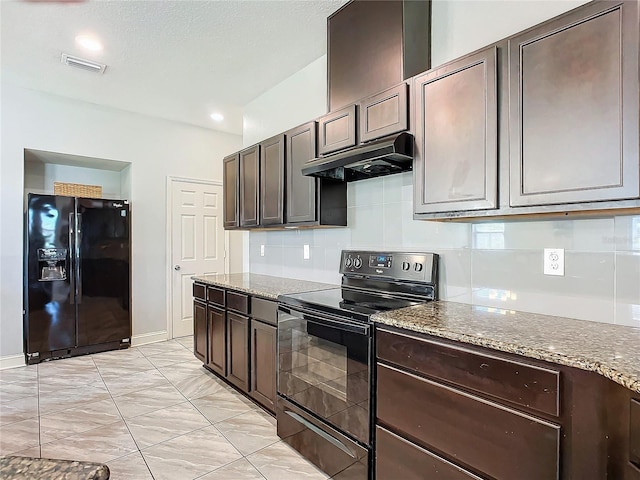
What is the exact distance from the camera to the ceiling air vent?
3.07 meters

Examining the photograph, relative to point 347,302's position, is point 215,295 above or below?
below

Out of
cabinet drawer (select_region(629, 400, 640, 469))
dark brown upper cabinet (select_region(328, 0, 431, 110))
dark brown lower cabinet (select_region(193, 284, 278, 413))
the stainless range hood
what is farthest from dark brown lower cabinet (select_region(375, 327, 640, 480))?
dark brown upper cabinet (select_region(328, 0, 431, 110))

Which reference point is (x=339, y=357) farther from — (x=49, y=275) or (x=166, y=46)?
(x=49, y=275)

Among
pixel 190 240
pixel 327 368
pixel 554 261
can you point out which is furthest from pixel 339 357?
pixel 190 240

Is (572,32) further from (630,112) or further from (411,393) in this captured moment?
(411,393)

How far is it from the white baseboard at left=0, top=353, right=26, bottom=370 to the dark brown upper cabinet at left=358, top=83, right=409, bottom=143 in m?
4.15

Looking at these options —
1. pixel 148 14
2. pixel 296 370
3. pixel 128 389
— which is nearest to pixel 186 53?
pixel 148 14

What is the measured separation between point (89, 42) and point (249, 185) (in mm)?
1673

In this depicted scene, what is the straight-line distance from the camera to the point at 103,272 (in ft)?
13.4

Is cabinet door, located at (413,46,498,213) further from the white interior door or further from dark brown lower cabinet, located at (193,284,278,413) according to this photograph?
the white interior door

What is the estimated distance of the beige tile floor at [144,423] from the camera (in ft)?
6.70

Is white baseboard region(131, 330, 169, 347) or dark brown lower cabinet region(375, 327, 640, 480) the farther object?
white baseboard region(131, 330, 169, 347)

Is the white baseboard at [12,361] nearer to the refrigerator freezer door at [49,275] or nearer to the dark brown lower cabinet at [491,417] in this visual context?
the refrigerator freezer door at [49,275]

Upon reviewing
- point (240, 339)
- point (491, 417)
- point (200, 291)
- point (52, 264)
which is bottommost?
point (240, 339)
